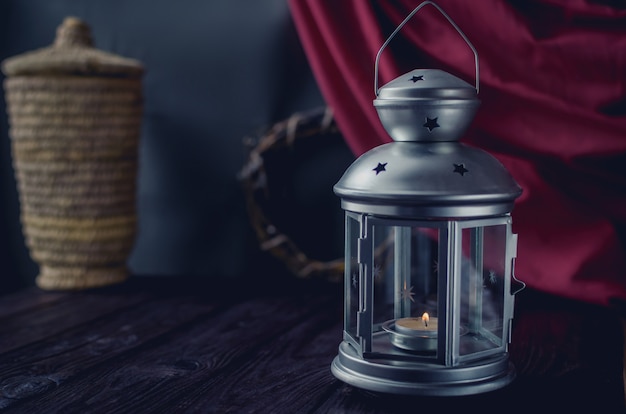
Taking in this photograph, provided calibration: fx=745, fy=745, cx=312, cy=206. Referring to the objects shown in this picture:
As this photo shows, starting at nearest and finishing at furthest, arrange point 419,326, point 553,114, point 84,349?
point 419,326
point 84,349
point 553,114

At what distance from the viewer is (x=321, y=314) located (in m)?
1.51

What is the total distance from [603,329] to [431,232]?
36 centimetres

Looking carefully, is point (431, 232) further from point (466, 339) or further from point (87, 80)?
point (87, 80)

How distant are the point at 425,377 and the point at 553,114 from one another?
755 mm

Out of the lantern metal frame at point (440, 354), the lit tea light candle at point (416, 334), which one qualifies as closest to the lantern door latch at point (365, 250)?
the lantern metal frame at point (440, 354)

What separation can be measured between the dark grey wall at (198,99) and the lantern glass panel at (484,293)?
777 millimetres

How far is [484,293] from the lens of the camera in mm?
1146

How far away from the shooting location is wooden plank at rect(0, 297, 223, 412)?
1.05m

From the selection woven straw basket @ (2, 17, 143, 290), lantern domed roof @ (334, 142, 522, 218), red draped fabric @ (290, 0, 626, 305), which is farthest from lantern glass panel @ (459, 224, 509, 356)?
woven straw basket @ (2, 17, 143, 290)

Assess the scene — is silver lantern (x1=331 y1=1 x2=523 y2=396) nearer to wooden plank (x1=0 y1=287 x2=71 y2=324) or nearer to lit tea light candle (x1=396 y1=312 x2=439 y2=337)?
lit tea light candle (x1=396 y1=312 x2=439 y2=337)

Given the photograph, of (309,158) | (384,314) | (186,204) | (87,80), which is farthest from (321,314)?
(87,80)

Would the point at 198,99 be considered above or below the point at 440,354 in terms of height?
above

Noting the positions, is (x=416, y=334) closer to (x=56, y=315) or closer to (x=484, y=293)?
(x=484, y=293)

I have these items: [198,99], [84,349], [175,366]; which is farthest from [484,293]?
[198,99]
